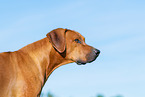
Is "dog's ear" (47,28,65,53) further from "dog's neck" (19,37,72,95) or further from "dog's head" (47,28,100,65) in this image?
"dog's neck" (19,37,72,95)

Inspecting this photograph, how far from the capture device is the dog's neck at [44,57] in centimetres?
777

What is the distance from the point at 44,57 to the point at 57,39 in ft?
2.44

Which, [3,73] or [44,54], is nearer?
[3,73]

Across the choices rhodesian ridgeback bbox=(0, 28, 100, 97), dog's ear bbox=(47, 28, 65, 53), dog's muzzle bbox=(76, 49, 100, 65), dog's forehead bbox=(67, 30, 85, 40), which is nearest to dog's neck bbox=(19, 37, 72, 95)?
rhodesian ridgeback bbox=(0, 28, 100, 97)

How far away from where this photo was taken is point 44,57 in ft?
26.1

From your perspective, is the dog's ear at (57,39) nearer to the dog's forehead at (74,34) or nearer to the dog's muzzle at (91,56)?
the dog's forehead at (74,34)

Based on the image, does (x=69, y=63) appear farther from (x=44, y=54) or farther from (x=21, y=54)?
(x=21, y=54)

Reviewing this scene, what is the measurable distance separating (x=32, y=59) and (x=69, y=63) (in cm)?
141

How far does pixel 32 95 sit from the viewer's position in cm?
729

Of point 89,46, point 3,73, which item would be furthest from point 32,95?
point 89,46

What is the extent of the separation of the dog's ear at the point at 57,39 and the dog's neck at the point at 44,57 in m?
0.17

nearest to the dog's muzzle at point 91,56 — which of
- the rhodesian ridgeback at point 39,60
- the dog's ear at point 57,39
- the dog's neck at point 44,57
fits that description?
the rhodesian ridgeback at point 39,60

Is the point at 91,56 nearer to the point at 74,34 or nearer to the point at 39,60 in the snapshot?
the point at 74,34

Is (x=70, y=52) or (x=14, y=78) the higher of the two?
(x=70, y=52)
